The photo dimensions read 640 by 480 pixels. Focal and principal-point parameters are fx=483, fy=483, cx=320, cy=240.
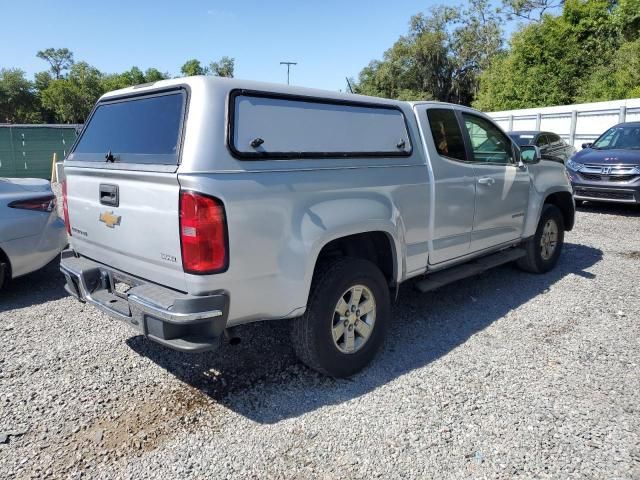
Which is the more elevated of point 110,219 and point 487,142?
point 487,142

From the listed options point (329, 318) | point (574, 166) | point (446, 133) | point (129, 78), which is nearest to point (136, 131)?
point (329, 318)

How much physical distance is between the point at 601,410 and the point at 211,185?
2.75 m

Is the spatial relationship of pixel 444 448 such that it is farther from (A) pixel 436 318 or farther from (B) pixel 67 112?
(B) pixel 67 112

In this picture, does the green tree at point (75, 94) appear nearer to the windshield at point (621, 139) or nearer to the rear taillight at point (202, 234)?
the windshield at point (621, 139)

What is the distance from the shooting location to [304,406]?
311 cm

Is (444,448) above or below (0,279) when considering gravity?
below

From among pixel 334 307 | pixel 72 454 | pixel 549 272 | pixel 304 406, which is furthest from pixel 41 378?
pixel 549 272

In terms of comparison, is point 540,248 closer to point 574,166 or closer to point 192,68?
point 574,166

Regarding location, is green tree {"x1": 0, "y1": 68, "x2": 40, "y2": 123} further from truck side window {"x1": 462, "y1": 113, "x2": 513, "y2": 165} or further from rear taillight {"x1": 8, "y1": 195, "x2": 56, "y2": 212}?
truck side window {"x1": 462, "y1": 113, "x2": 513, "y2": 165}

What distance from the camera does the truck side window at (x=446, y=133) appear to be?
4121 millimetres

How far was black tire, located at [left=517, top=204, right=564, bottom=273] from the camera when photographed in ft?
18.3

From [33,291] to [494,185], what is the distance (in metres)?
5.00

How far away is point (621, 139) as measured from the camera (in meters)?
10.5

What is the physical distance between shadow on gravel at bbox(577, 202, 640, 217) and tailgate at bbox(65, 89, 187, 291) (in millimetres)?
9763
